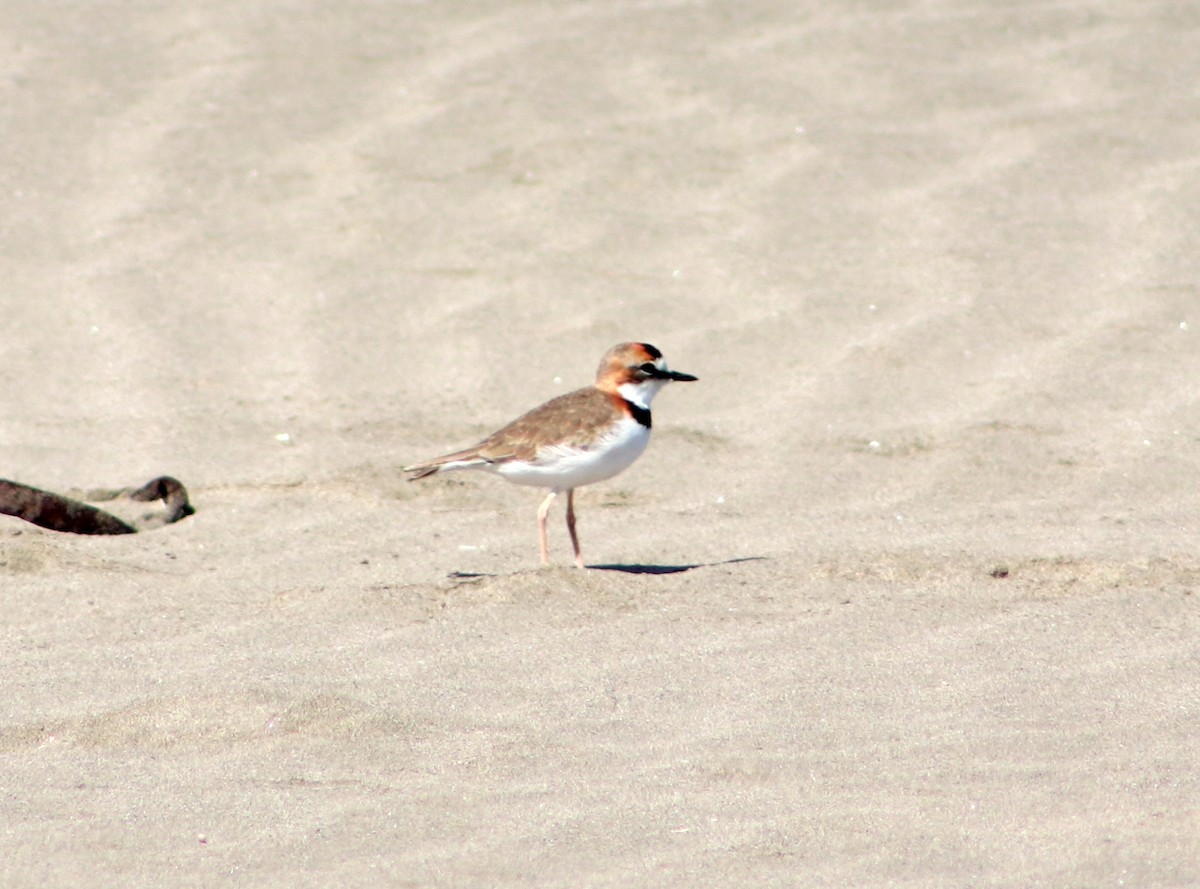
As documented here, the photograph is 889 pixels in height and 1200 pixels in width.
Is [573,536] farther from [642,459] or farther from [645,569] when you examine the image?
[642,459]

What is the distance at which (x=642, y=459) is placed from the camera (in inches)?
275

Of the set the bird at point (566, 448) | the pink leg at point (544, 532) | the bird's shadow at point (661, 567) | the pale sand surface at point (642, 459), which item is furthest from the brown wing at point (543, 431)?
the bird's shadow at point (661, 567)

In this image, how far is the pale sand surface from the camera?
367 centimetres

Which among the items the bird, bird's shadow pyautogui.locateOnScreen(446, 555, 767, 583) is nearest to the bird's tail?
the bird

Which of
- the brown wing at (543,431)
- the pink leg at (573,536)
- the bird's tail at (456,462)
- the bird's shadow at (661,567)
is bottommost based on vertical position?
the bird's shadow at (661,567)

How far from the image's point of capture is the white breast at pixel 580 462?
573cm

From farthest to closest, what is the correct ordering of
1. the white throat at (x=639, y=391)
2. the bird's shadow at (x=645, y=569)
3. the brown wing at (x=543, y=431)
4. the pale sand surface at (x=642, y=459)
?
the white throat at (x=639, y=391) < the brown wing at (x=543, y=431) < the bird's shadow at (x=645, y=569) < the pale sand surface at (x=642, y=459)

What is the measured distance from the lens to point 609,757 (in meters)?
3.94

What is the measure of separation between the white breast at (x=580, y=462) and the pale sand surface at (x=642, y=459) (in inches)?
11.2

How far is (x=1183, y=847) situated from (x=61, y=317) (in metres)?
5.87

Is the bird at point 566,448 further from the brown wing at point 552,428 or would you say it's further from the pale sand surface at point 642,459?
the pale sand surface at point 642,459

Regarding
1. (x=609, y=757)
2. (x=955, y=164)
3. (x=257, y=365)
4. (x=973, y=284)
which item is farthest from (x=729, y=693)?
(x=955, y=164)

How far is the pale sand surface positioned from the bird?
0.27m

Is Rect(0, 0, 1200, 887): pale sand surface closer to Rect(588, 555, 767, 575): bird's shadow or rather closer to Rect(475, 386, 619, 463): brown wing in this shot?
Rect(588, 555, 767, 575): bird's shadow
